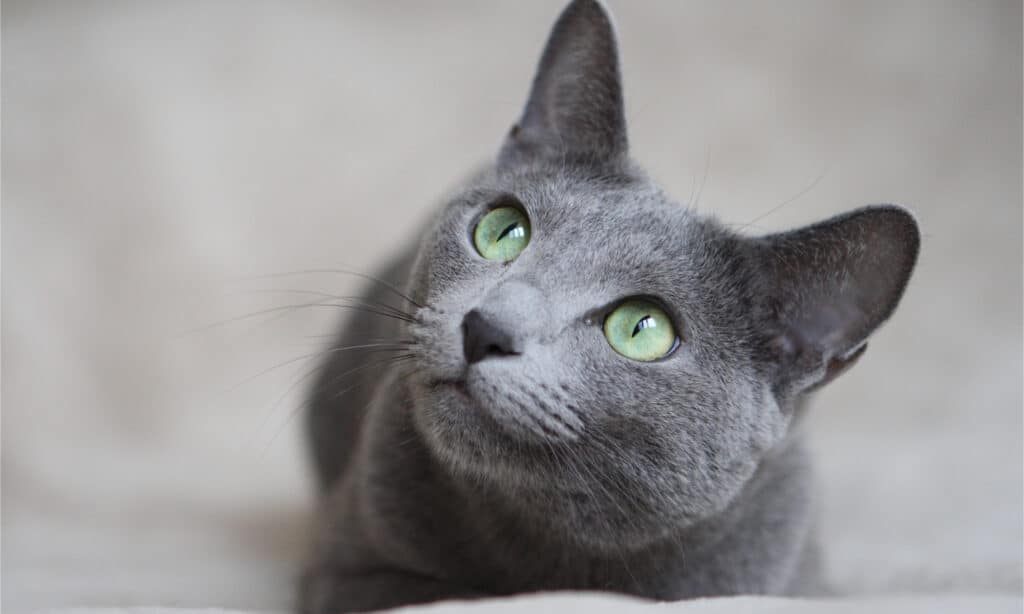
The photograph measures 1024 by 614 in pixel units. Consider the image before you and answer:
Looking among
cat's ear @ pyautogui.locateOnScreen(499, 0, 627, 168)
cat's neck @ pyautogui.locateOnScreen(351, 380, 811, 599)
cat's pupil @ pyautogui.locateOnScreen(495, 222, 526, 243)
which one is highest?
cat's ear @ pyautogui.locateOnScreen(499, 0, 627, 168)

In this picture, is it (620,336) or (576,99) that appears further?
(576,99)

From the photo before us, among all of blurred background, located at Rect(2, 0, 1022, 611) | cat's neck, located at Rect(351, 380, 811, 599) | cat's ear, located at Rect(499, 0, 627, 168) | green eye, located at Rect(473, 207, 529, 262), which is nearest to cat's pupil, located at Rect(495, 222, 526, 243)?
green eye, located at Rect(473, 207, 529, 262)

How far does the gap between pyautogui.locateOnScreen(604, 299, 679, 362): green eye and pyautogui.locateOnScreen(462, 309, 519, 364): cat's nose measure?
142 millimetres

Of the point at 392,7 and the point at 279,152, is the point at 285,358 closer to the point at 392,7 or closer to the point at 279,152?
the point at 279,152

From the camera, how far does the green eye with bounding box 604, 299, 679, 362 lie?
1.02 m

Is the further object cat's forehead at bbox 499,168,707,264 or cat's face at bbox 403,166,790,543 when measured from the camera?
cat's forehead at bbox 499,168,707,264

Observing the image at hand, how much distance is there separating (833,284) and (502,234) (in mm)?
411

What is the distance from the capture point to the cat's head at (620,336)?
3.16 ft

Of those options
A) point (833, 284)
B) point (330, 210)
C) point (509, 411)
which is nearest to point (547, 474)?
point (509, 411)

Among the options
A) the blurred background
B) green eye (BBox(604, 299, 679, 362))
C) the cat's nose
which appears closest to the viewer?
the cat's nose

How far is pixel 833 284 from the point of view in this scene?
3.55 ft

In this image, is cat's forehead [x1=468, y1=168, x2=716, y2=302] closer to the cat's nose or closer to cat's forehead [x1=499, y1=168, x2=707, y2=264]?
cat's forehead [x1=499, y1=168, x2=707, y2=264]

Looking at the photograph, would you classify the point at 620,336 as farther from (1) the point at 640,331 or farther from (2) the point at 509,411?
(2) the point at 509,411

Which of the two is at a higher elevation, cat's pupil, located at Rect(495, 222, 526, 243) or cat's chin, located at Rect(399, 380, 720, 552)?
cat's pupil, located at Rect(495, 222, 526, 243)
